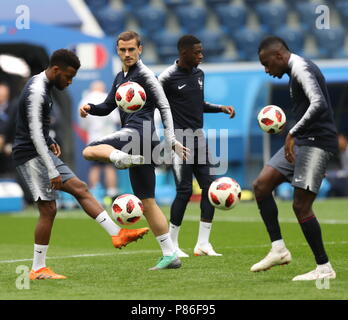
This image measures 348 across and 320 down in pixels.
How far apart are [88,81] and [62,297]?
1432cm

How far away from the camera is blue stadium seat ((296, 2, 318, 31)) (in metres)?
33.9

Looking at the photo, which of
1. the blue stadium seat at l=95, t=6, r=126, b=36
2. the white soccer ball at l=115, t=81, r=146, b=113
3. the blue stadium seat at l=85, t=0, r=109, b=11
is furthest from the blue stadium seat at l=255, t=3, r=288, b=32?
the white soccer ball at l=115, t=81, r=146, b=113

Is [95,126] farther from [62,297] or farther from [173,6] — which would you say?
[173,6]

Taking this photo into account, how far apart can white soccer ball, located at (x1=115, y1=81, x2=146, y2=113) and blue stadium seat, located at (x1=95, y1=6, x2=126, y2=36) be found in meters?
27.4

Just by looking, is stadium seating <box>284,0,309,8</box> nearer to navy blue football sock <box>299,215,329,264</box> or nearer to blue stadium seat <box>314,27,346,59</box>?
blue stadium seat <box>314,27,346,59</box>

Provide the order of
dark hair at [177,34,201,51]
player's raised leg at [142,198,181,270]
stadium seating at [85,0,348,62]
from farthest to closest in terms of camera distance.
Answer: stadium seating at [85,0,348,62], dark hair at [177,34,201,51], player's raised leg at [142,198,181,270]

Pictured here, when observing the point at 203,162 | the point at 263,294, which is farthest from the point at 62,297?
the point at 203,162

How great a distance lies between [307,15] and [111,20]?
7.22 meters

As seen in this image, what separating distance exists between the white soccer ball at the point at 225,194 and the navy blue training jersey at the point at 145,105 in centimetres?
76

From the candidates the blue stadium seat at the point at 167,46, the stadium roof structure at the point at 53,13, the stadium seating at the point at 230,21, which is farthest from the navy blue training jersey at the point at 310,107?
the blue stadium seat at the point at 167,46

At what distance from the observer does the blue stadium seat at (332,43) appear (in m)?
33.3

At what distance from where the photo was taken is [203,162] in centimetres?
1011

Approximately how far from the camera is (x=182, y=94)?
10008 mm

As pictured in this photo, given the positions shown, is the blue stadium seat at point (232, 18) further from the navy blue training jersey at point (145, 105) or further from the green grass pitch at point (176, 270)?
the navy blue training jersey at point (145, 105)
